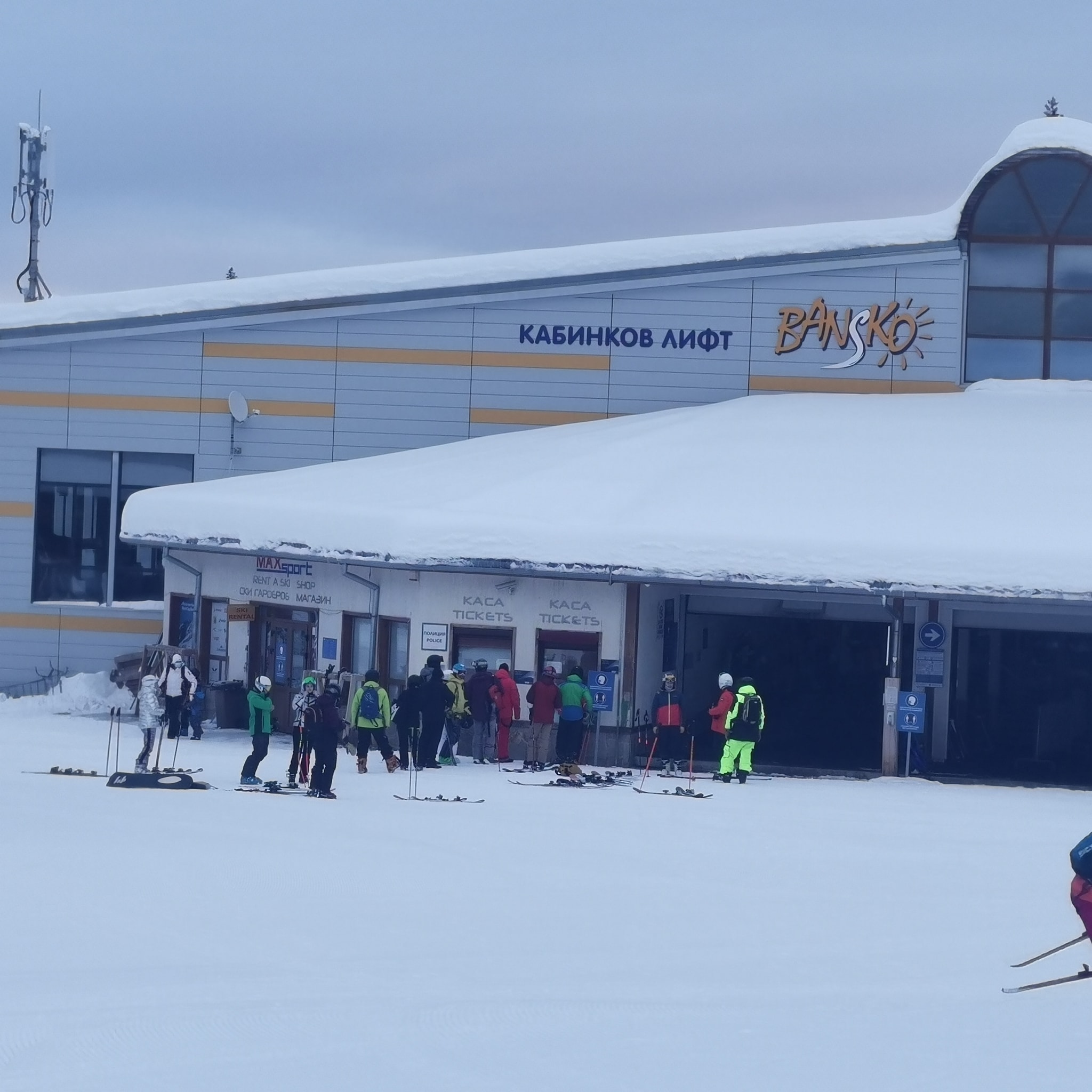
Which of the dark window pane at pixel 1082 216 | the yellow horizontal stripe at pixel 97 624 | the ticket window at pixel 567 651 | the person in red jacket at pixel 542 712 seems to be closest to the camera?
the person in red jacket at pixel 542 712

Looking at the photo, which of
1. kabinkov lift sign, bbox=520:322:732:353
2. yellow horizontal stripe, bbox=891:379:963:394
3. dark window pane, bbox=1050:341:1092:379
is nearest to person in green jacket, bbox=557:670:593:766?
kabinkov lift sign, bbox=520:322:732:353

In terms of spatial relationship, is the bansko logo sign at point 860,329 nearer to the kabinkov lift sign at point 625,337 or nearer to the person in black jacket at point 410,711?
the kabinkov lift sign at point 625,337

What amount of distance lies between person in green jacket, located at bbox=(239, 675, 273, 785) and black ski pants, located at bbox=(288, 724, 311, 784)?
316 millimetres

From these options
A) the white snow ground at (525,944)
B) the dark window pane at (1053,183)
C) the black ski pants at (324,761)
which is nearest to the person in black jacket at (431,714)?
the black ski pants at (324,761)

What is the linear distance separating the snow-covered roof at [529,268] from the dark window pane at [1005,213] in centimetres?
39

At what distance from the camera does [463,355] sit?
2625 centimetres

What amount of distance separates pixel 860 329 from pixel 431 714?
11715mm

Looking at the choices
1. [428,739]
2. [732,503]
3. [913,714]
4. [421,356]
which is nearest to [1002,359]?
[732,503]

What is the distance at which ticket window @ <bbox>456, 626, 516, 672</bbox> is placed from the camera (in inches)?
810

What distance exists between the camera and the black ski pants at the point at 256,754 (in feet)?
55.1

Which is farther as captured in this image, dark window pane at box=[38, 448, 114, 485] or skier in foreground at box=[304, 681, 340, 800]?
dark window pane at box=[38, 448, 114, 485]

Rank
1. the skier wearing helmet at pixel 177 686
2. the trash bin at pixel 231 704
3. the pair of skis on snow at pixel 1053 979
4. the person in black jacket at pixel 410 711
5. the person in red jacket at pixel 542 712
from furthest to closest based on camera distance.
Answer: the trash bin at pixel 231 704 → the skier wearing helmet at pixel 177 686 → the person in red jacket at pixel 542 712 → the person in black jacket at pixel 410 711 → the pair of skis on snow at pixel 1053 979

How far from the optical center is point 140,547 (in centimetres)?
2630

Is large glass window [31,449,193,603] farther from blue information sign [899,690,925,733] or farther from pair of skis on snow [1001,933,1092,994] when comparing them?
pair of skis on snow [1001,933,1092,994]
